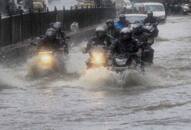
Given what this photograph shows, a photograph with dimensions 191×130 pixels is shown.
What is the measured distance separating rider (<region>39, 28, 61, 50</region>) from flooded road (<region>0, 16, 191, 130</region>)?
2.94ft

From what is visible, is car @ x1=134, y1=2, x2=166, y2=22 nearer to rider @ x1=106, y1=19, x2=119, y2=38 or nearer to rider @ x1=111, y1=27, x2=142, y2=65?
rider @ x1=106, y1=19, x2=119, y2=38

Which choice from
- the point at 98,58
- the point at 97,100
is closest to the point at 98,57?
the point at 98,58

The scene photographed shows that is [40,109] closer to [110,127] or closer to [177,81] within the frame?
[110,127]

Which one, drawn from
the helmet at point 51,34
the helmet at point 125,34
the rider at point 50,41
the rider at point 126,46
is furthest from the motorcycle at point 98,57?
the helmet at point 51,34

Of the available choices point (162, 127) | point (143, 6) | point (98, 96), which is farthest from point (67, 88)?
point (143, 6)

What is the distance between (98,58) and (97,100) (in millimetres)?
3821

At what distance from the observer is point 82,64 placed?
25.5 m

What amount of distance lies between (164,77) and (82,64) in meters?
4.70

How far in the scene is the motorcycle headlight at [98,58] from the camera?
2000 centimetres

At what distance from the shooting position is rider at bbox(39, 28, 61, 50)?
22.2m

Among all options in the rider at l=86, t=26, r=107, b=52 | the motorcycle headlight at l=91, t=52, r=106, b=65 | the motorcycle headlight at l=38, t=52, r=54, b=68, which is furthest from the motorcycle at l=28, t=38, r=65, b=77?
the motorcycle headlight at l=91, t=52, r=106, b=65

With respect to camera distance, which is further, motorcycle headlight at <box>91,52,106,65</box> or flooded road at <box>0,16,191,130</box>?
motorcycle headlight at <box>91,52,106,65</box>

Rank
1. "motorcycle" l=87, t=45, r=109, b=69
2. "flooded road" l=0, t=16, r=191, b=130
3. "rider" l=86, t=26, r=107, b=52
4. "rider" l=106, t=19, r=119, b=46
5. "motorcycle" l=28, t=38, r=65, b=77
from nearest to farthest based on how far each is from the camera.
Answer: "flooded road" l=0, t=16, r=191, b=130 → "motorcycle" l=87, t=45, r=109, b=69 → "rider" l=86, t=26, r=107, b=52 → "rider" l=106, t=19, r=119, b=46 → "motorcycle" l=28, t=38, r=65, b=77

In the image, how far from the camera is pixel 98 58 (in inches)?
794
